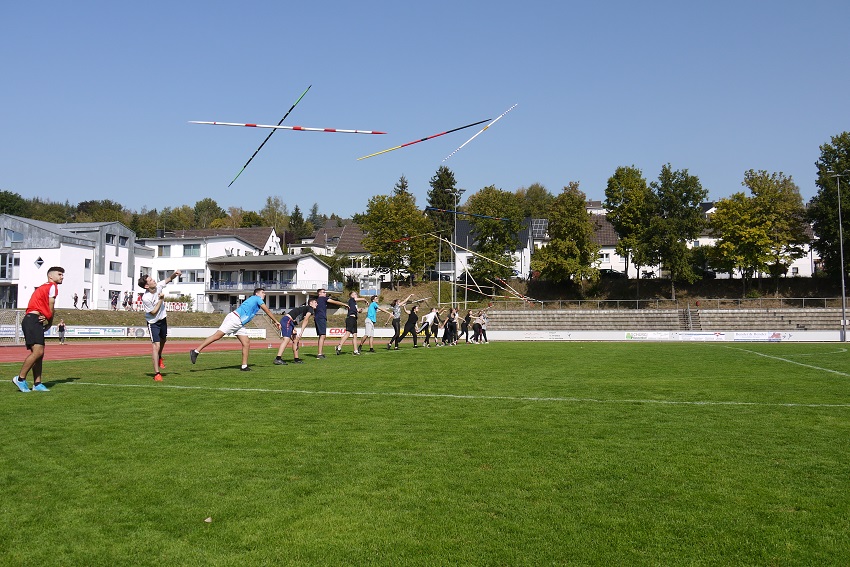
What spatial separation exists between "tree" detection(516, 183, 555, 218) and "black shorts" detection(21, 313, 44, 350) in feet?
364

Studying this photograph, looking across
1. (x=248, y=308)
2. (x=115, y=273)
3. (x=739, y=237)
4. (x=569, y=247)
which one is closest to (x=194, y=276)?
(x=115, y=273)

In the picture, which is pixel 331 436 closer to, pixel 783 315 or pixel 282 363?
pixel 282 363

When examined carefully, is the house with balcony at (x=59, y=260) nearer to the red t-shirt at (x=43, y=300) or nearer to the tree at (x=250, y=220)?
the red t-shirt at (x=43, y=300)

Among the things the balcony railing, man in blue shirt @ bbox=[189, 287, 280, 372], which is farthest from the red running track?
the balcony railing

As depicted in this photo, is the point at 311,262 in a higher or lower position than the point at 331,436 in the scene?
higher

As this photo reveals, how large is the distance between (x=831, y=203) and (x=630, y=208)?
57.5ft

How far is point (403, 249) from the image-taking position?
78188mm

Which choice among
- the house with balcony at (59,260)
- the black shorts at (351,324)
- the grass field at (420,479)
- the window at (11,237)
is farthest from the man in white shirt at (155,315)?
the window at (11,237)

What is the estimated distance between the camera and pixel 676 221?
221 ft

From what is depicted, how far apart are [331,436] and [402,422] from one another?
1.22 meters

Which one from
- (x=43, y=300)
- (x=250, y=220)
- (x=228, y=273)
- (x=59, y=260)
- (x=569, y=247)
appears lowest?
(x=43, y=300)

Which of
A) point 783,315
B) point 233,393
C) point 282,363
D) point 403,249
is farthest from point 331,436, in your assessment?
point 403,249

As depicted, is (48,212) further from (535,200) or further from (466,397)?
(466,397)

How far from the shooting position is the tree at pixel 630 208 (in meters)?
69.8
